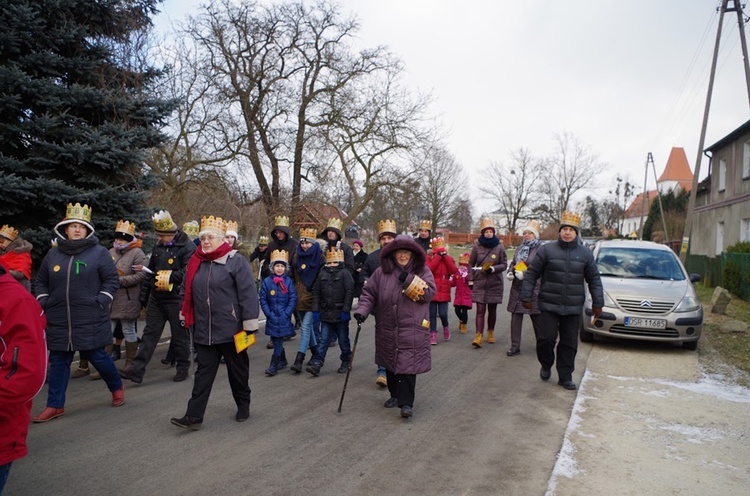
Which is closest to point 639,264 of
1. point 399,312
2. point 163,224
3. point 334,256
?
point 334,256

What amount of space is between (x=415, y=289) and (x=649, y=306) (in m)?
5.21

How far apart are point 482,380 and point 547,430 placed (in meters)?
1.84

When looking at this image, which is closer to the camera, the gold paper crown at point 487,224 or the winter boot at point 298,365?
the winter boot at point 298,365

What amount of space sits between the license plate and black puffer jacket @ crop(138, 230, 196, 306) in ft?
22.1

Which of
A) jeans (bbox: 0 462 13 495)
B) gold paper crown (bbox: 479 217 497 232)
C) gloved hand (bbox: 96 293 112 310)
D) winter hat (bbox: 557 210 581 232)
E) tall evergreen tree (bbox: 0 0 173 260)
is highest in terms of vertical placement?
tall evergreen tree (bbox: 0 0 173 260)

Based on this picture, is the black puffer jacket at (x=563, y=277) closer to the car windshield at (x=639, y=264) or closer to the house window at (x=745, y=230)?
the car windshield at (x=639, y=264)

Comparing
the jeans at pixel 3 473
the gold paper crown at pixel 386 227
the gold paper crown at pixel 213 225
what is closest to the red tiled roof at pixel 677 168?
the gold paper crown at pixel 386 227

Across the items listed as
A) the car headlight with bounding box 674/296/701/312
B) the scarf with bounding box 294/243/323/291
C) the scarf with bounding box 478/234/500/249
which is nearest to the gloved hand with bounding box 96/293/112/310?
the scarf with bounding box 294/243/323/291

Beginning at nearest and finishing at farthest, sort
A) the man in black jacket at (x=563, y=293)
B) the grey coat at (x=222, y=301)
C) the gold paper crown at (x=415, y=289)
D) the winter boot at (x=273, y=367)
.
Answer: the grey coat at (x=222, y=301) < the gold paper crown at (x=415, y=289) < the man in black jacket at (x=563, y=293) < the winter boot at (x=273, y=367)

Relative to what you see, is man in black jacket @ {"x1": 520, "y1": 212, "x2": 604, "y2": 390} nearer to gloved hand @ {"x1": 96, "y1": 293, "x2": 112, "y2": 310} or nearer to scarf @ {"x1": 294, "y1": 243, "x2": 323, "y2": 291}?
scarf @ {"x1": 294, "y1": 243, "x2": 323, "y2": 291}

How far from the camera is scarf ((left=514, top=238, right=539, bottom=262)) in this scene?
8883 millimetres

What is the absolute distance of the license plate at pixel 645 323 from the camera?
28.4ft

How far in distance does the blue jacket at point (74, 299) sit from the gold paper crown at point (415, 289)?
301cm

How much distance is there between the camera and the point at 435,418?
5551mm
